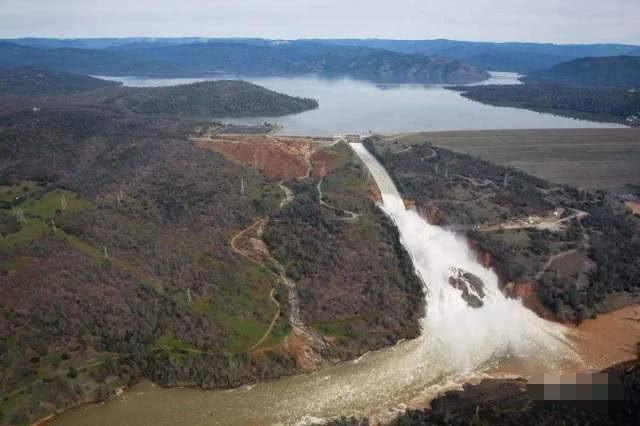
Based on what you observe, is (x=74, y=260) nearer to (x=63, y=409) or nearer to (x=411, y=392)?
(x=63, y=409)

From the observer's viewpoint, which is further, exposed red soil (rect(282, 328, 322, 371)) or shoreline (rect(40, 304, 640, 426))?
exposed red soil (rect(282, 328, 322, 371))

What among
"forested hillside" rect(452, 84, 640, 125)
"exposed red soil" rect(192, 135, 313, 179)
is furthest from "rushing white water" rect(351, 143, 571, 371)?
"forested hillside" rect(452, 84, 640, 125)

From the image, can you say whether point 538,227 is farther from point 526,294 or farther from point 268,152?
point 268,152

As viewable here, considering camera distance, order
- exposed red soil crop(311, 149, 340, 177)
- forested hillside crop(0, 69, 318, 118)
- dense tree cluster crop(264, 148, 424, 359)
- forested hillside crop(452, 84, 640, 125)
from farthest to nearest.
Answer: forested hillside crop(452, 84, 640, 125)
forested hillside crop(0, 69, 318, 118)
exposed red soil crop(311, 149, 340, 177)
dense tree cluster crop(264, 148, 424, 359)

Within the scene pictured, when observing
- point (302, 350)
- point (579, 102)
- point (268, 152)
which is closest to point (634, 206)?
point (268, 152)

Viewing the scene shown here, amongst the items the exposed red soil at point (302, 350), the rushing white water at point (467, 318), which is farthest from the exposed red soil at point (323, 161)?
the exposed red soil at point (302, 350)

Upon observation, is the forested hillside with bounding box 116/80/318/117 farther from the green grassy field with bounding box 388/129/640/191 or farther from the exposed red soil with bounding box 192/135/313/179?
the exposed red soil with bounding box 192/135/313/179
